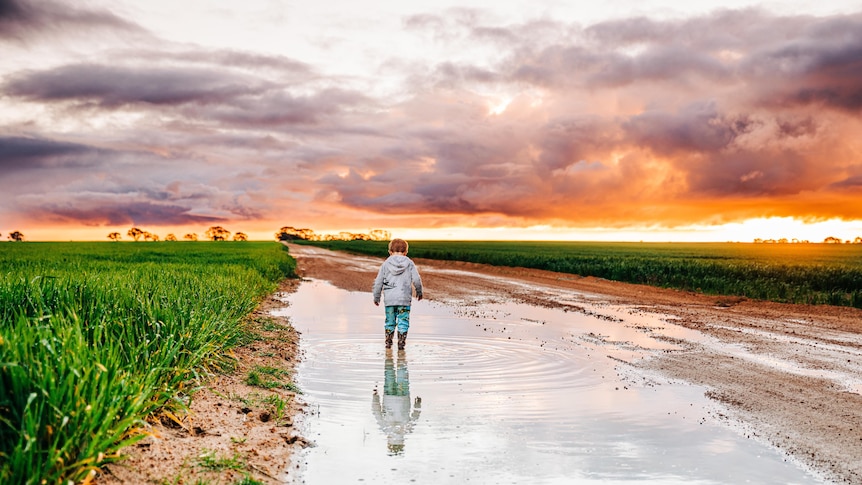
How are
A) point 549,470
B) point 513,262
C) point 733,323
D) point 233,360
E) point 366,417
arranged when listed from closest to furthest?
point 549,470
point 366,417
point 233,360
point 733,323
point 513,262

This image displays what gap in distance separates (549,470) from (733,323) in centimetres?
1300

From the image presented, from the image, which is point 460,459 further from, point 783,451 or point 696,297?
point 696,297

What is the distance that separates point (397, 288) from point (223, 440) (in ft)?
20.9

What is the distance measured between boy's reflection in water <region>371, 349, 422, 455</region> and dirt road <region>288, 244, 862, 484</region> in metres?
3.71

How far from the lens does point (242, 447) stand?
617 cm

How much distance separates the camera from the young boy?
40.5 ft

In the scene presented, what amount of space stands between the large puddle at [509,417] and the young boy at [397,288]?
508mm

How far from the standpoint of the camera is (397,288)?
12.4 metres

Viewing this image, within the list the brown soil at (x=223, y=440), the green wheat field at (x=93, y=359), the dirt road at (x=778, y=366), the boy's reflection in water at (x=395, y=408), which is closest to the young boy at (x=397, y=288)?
the boy's reflection in water at (x=395, y=408)

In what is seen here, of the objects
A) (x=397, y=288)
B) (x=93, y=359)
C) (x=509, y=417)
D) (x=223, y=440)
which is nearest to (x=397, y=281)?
(x=397, y=288)

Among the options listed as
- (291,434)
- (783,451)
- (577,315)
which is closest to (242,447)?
(291,434)

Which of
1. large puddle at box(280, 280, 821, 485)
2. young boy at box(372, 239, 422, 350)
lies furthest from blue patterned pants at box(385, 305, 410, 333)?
large puddle at box(280, 280, 821, 485)

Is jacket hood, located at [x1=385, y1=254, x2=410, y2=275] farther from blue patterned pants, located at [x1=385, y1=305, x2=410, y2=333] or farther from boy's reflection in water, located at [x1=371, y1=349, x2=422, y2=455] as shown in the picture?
boy's reflection in water, located at [x1=371, y1=349, x2=422, y2=455]

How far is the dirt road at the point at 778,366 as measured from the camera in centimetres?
700
